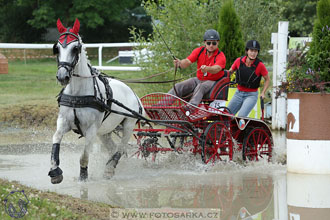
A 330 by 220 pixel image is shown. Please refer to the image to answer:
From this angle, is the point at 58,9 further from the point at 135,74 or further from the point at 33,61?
the point at 135,74

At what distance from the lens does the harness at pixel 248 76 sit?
988 cm

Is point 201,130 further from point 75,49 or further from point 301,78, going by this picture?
point 75,49

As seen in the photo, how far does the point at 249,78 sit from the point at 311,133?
1410mm

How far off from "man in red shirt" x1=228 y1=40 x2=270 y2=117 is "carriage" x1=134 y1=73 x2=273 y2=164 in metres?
0.24

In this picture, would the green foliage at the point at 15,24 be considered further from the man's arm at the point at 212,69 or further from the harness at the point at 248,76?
the man's arm at the point at 212,69

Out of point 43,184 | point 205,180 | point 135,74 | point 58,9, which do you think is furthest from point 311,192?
point 58,9

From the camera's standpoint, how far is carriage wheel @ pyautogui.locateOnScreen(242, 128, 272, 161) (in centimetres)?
1005

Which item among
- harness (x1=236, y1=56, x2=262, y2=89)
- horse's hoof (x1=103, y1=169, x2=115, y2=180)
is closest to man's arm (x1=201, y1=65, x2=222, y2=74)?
harness (x1=236, y1=56, x2=262, y2=89)

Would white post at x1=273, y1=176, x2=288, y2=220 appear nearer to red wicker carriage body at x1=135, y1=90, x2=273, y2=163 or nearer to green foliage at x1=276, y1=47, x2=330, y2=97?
red wicker carriage body at x1=135, y1=90, x2=273, y2=163

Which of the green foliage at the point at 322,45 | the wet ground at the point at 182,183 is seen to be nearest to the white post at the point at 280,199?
the wet ground at the point at 182,183

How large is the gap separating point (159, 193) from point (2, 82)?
12.2 metres

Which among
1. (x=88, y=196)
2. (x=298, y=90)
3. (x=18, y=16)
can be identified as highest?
(x=18, y=16)

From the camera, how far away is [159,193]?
791 cm

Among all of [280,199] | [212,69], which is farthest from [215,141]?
[280,199]
